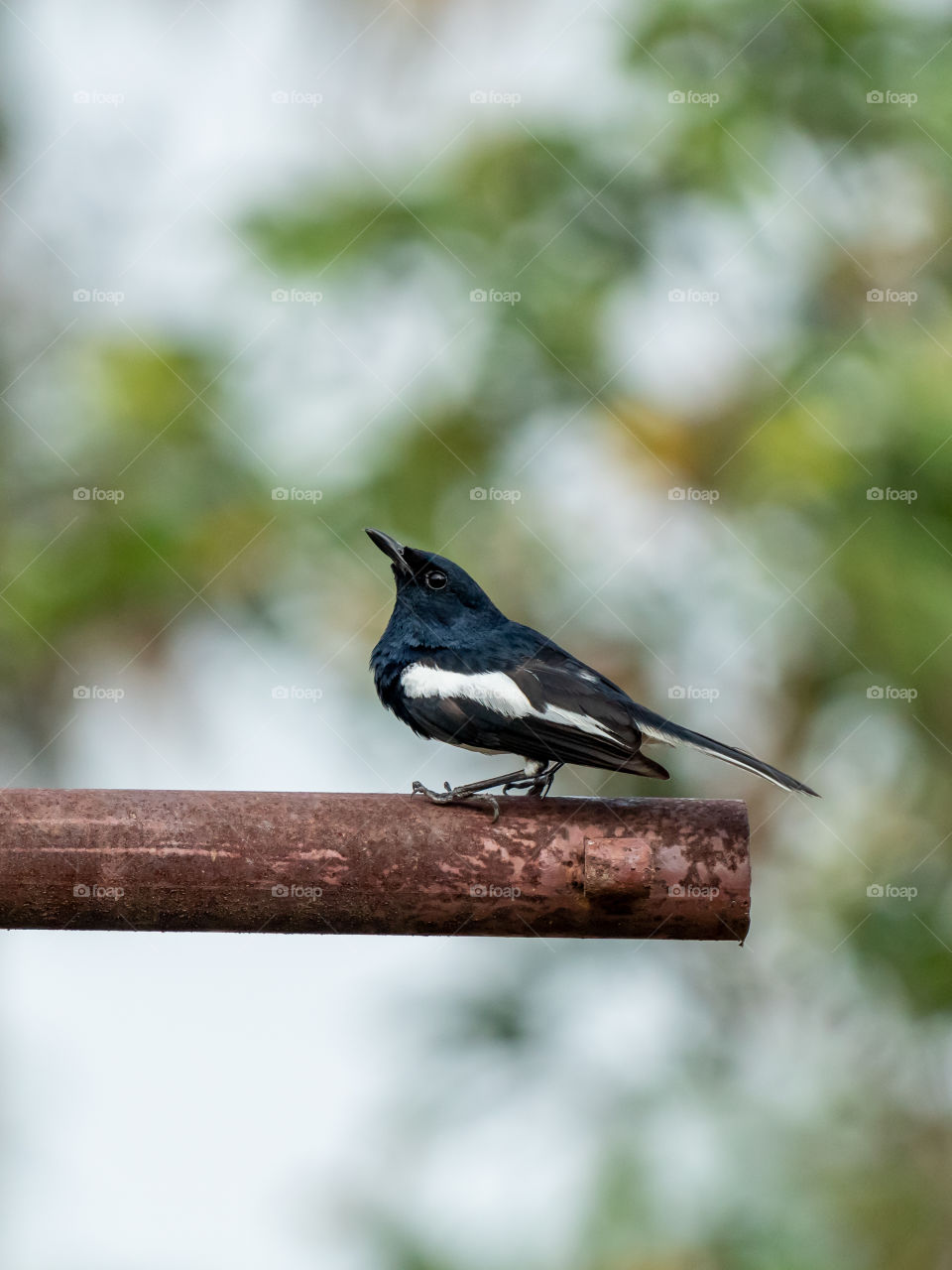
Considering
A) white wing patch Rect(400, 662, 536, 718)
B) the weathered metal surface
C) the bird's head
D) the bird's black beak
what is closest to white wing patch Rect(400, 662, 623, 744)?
white wing patch Rect(400, 662, 536, 718)

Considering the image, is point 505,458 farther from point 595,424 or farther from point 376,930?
point 376,930

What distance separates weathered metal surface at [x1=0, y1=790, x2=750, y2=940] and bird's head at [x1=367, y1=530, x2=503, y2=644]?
1153 millimetres

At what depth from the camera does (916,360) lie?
718 centimetres

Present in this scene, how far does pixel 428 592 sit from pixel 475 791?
780 mm

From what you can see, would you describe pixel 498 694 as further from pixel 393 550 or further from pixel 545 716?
pixel 393 550

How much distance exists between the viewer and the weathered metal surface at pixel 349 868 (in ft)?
7.34

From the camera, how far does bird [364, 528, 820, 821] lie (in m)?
3.07

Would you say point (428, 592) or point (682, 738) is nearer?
point (682, 738)

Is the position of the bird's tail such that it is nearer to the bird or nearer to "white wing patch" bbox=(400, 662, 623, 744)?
the bird

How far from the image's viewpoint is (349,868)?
7.48 ft

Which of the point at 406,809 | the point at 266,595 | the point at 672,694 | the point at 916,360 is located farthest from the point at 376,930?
the point at 916,360

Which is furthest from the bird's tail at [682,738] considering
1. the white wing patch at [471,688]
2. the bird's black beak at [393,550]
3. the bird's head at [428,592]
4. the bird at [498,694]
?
the bird's black beak at [393,550]

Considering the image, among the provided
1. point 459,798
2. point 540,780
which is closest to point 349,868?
point 459,798

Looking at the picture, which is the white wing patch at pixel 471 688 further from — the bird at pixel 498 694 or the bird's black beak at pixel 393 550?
the bird's black beak at pixel 393 550
